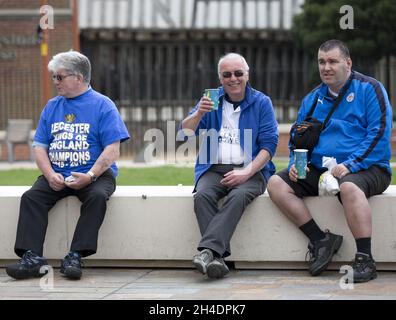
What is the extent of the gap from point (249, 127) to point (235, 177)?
17.6 inches

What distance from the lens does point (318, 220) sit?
7.05 meters

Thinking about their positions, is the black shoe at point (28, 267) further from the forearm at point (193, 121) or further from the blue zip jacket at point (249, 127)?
the forearm at point (193, 121)

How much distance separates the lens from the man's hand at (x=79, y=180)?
23.3 ft

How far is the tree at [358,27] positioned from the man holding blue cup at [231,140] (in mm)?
13322

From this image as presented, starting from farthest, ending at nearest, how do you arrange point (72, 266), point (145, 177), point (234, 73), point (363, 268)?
point (145, 177) → point (234, 73) → point (72, 266) → point (363, 268)

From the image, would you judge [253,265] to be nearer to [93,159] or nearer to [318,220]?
[318,220]

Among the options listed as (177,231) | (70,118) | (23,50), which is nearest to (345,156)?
(177,231)

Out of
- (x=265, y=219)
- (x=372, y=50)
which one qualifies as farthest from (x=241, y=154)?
(x=372, y=50)

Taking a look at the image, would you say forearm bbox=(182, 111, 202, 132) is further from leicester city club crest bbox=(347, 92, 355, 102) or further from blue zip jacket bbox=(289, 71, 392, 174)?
leicester city club crest bbox=(347, 92, 355, 102)

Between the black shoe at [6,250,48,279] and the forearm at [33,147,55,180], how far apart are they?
62 centimetres

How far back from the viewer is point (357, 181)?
673cm

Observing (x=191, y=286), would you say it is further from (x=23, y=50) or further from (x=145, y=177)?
(x=23, y=50)

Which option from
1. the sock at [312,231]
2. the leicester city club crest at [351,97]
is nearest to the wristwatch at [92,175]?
the sock at [312,231]

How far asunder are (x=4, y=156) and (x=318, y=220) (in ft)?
53.3
